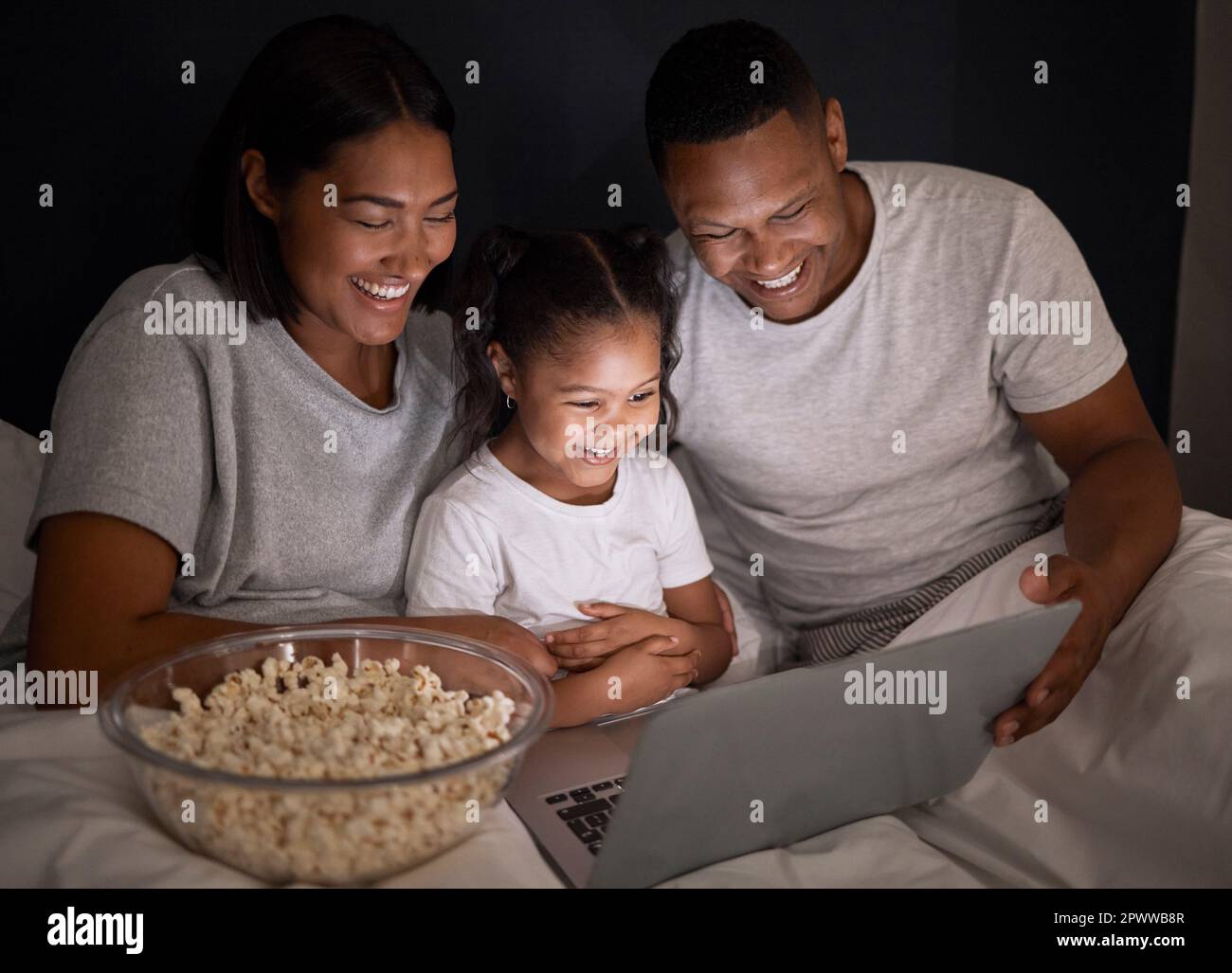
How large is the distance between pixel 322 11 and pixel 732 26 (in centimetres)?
62

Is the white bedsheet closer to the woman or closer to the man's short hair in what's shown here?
the woman

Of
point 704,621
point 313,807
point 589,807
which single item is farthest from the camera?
point 704,621

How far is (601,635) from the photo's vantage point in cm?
152

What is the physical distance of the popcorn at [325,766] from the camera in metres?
Answer: 0.96

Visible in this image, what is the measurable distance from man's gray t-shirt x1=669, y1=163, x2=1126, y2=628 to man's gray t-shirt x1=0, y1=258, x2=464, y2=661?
431mm

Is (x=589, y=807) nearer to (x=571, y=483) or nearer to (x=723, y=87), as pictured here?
(x=571, y=483)

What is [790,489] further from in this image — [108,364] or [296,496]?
[108,364]

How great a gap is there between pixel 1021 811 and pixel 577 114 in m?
1.26

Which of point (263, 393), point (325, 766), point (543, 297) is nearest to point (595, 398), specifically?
point (543, 297)

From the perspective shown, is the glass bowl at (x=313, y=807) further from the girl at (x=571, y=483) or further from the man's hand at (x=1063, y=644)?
the man's hand at (x=1063, y=644)

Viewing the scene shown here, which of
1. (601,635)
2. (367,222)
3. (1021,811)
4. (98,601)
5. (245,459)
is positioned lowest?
(1021,811)

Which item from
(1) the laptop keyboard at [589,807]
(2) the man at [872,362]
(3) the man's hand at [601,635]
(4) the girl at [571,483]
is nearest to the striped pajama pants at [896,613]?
(2) the man at [872,362]

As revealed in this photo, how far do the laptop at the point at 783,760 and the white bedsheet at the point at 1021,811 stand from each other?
44mm
